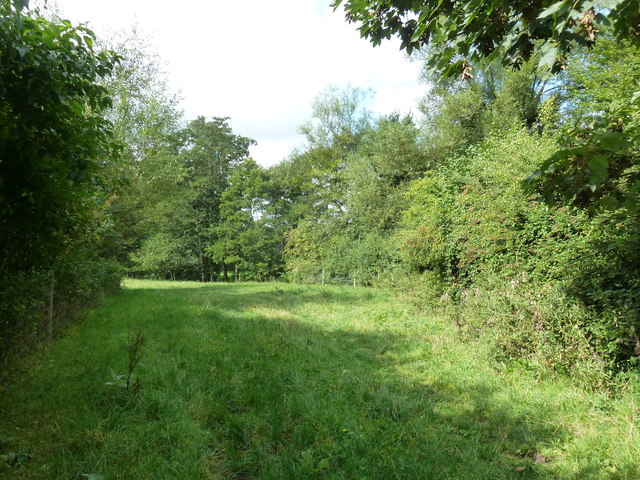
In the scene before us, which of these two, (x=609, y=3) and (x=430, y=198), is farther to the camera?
(x=430, y=198)

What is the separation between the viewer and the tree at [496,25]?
2076 millimetres

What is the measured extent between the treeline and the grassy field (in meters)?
0.88

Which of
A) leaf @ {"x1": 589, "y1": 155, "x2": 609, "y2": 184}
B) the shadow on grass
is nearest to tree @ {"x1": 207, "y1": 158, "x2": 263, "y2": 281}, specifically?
the shadow on grass

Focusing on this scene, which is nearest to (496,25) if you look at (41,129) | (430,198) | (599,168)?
(599,168)

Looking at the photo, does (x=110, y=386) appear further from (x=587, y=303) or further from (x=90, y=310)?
(x=587, y=303)

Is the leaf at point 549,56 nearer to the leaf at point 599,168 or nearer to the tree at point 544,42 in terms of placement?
the tree at point 544,42

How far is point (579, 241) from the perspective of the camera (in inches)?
246

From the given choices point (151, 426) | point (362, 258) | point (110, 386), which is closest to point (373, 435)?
point (151, 426)

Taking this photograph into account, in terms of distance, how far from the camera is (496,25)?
2928 millimetres

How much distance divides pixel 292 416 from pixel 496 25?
14.9 ft

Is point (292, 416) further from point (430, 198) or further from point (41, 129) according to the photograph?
point (430, 198)

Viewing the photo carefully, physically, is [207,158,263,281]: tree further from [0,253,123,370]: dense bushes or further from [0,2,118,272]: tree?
[0,2,118,272]: tree

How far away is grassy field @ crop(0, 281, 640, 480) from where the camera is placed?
324cm

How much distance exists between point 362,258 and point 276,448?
1857cm
